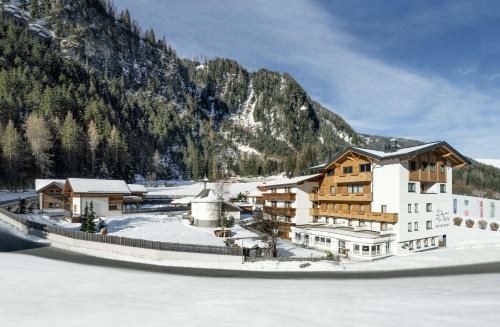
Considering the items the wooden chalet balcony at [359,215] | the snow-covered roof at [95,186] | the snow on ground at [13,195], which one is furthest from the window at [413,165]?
the snow on ground at [13,195]

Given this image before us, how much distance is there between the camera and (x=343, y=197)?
46031 millimetres

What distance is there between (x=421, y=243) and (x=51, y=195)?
69.5 m

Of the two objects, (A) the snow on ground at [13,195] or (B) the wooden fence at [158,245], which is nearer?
(B) the wooden fence at [158,245]

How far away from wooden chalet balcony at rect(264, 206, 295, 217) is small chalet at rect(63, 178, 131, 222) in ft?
92.5

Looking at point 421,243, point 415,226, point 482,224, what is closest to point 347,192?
point 415,226

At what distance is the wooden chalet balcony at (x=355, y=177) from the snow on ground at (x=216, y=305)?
25859 millimetres

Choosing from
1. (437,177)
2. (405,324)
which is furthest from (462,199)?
(405,324)

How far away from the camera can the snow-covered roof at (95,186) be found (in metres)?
56.8

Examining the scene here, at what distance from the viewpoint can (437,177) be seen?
43781 mm

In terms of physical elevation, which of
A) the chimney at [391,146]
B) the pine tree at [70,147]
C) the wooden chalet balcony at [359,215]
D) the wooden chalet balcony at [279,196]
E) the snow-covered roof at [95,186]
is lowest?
the wooden chalet balcony at [359,215]

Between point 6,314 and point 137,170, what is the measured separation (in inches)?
6344

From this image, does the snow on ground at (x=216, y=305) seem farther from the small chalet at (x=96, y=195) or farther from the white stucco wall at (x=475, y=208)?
the white stucco wall at (x=475, y=208)

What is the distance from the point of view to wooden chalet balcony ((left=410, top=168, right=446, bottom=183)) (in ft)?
135

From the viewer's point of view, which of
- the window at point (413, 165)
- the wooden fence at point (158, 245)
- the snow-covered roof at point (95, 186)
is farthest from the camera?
the snow-covered roof at point (95, 186)
